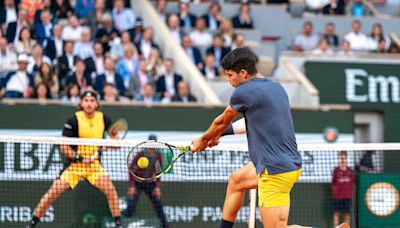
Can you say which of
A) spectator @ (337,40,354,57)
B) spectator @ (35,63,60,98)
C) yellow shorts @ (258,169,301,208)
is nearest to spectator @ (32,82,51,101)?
spectator @ (35,63,60,98)

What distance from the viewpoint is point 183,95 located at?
18500 millimetres

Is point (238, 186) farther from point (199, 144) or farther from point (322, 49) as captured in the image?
point (322, 49)

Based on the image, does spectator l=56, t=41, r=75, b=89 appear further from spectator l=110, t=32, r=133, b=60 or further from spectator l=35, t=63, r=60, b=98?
spectator l=110, t=32, r=133, b=60

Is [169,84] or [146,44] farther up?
[146,44]

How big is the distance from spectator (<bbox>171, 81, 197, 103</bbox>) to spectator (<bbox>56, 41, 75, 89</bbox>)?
1.86 m

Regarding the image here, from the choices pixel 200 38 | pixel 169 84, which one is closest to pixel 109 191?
pixel 169 84

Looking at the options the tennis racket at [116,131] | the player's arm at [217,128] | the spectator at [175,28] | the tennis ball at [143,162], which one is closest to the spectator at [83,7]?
the spectator at [175,28]

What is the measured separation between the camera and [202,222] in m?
16.2

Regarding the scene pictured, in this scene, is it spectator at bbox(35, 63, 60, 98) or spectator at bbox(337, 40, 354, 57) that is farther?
spectator at bbox(337, 40, 354, 57)

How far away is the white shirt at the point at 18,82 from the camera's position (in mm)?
17672

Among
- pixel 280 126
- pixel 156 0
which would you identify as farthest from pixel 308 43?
pixel 280 126

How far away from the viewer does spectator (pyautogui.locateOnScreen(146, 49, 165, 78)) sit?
63.2 feet

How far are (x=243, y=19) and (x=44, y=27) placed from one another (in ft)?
16.0

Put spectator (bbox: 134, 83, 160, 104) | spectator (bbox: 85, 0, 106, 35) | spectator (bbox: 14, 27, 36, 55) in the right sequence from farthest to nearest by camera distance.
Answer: spectator (bbox: 85, 0, 106, 35) → spectator (bbox: 14, 27, 36, 55) → spectator (bbox: 134, 83, 160, 104)
